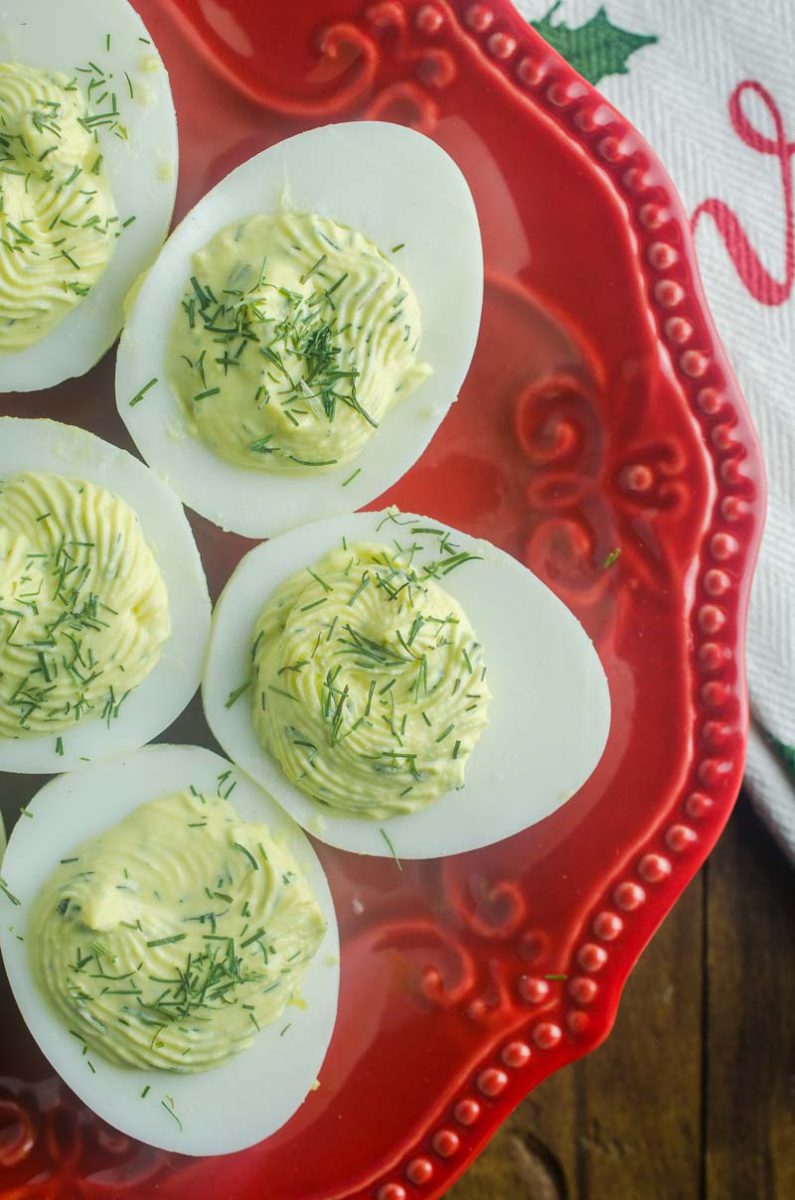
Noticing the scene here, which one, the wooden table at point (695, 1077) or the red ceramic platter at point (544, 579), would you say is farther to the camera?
the wooden table at point (695, 1077)

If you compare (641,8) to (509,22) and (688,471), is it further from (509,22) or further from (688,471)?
(688,471)

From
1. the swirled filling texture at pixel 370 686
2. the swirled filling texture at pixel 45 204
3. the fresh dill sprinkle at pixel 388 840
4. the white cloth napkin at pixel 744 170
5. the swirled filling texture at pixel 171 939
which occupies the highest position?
the white cloth napkin at pixel 744 170

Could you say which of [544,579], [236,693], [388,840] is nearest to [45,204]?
[236,693]

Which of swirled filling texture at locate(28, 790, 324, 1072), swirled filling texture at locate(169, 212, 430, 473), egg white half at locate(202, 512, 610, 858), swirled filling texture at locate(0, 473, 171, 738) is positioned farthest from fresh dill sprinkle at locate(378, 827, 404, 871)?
swirled filling texture at locate(169, 212, 430, 473)

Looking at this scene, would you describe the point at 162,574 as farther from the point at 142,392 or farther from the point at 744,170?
the point at 744,170

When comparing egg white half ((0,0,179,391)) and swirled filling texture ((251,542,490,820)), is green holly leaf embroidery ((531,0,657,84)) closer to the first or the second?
egg white half ((0,0,179,391))

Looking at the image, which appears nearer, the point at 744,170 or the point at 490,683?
the point at 490,683

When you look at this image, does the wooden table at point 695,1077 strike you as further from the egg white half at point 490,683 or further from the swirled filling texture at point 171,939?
the swirled filling texture at point 171,939

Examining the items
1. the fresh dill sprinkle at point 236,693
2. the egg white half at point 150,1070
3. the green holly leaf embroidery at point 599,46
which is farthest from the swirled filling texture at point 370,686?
the green holly leaf embroidery at point 599,46
